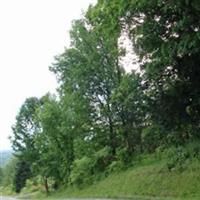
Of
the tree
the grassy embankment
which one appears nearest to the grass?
the grassy embankment

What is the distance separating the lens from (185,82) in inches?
1054

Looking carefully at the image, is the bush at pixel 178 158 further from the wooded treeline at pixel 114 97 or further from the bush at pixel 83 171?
the bush at pixel 83 171

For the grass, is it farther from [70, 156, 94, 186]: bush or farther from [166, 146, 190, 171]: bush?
[70, 156, 94, 186]: bush

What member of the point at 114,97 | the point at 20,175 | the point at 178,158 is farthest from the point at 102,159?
the point at 20,175

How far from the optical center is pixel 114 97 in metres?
35.9

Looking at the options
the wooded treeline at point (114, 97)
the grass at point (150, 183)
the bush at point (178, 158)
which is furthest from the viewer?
the bush at point (178, 158)

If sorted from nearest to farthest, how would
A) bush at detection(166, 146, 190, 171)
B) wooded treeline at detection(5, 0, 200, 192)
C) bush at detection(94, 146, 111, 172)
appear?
1. wooded treeline at detection(5, 0, 200, 192)
2. bush at detection(166, 146, 190, 171)
3. bush at detection(94, 146, 111, 172)

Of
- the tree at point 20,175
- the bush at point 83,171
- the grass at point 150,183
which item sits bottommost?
the grass at point 150,183

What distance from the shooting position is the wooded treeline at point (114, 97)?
22578 millimetres

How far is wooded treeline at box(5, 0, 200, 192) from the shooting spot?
2258 centimetres

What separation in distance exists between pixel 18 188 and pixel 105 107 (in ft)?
172

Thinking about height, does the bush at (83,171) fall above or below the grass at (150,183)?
above

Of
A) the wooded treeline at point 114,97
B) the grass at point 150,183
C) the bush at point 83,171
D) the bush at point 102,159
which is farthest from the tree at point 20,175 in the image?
the grass at point 150,183

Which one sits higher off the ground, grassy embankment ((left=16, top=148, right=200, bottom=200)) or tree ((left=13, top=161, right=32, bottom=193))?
tree ((left=13, top=161, right=32, bottom=193))
